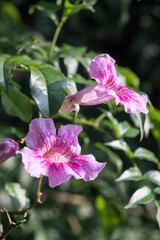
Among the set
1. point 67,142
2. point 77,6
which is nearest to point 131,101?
point 67,142

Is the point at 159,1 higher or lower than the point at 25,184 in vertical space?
higher

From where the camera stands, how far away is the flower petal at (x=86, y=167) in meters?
0.98

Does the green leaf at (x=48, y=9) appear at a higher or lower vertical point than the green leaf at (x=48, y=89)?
lower

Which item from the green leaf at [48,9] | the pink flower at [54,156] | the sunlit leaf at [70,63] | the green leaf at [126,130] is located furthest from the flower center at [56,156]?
the green leaf at [48,9]

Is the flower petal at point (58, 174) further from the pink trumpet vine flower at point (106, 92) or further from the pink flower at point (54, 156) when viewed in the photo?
the pink trumpet vine flower at point (106, 92)

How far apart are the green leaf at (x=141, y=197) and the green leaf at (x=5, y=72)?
482 mm

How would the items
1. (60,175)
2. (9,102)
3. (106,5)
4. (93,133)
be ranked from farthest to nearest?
(106,5)
(93,133)
(9,102)
(60,175)

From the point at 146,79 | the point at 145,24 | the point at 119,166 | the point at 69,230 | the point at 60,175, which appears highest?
the point at 60,175

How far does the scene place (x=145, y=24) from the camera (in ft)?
10.3

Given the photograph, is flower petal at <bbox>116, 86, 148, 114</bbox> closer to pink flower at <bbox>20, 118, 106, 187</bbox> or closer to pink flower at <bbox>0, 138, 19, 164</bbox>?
pink flower at <bbox>20, 118, 106, 187</bbox>

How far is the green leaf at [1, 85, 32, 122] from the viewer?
1.10 meters

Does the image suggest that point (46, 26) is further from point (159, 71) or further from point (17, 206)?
point (17, 206)

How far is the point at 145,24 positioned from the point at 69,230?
1673mm

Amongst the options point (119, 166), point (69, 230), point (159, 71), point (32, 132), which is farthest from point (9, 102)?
point (159, 71)
